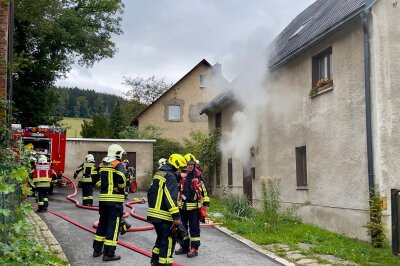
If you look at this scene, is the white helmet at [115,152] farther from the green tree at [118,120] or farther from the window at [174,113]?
the green tree at [118,120]

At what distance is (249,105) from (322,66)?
511cm

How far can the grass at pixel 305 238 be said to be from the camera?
8273 mm

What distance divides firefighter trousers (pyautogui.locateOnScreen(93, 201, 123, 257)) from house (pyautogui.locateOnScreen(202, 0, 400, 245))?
4.74 meters

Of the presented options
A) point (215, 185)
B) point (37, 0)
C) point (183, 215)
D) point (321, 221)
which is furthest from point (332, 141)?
point (37, 0)

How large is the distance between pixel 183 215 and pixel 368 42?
5.34m

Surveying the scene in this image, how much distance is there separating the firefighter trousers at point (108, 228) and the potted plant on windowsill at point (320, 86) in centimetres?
629

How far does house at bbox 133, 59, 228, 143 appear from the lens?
114 feet

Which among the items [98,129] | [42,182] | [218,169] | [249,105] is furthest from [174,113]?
[42,182]

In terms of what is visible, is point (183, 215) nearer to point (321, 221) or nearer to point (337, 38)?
point (321, 221)

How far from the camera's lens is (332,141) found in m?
11.1

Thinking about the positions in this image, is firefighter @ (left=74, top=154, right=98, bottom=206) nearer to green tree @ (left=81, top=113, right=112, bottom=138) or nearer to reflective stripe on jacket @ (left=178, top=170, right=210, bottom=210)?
reflective stripe on jacket @ (left=178, top=170, right=210, bottom=210)

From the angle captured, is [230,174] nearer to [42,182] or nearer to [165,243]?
[42,182]

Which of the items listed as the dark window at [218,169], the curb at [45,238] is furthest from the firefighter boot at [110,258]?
the dark window at [218,169]

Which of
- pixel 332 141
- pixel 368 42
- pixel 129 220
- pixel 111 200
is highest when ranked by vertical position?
pixel 368 42
